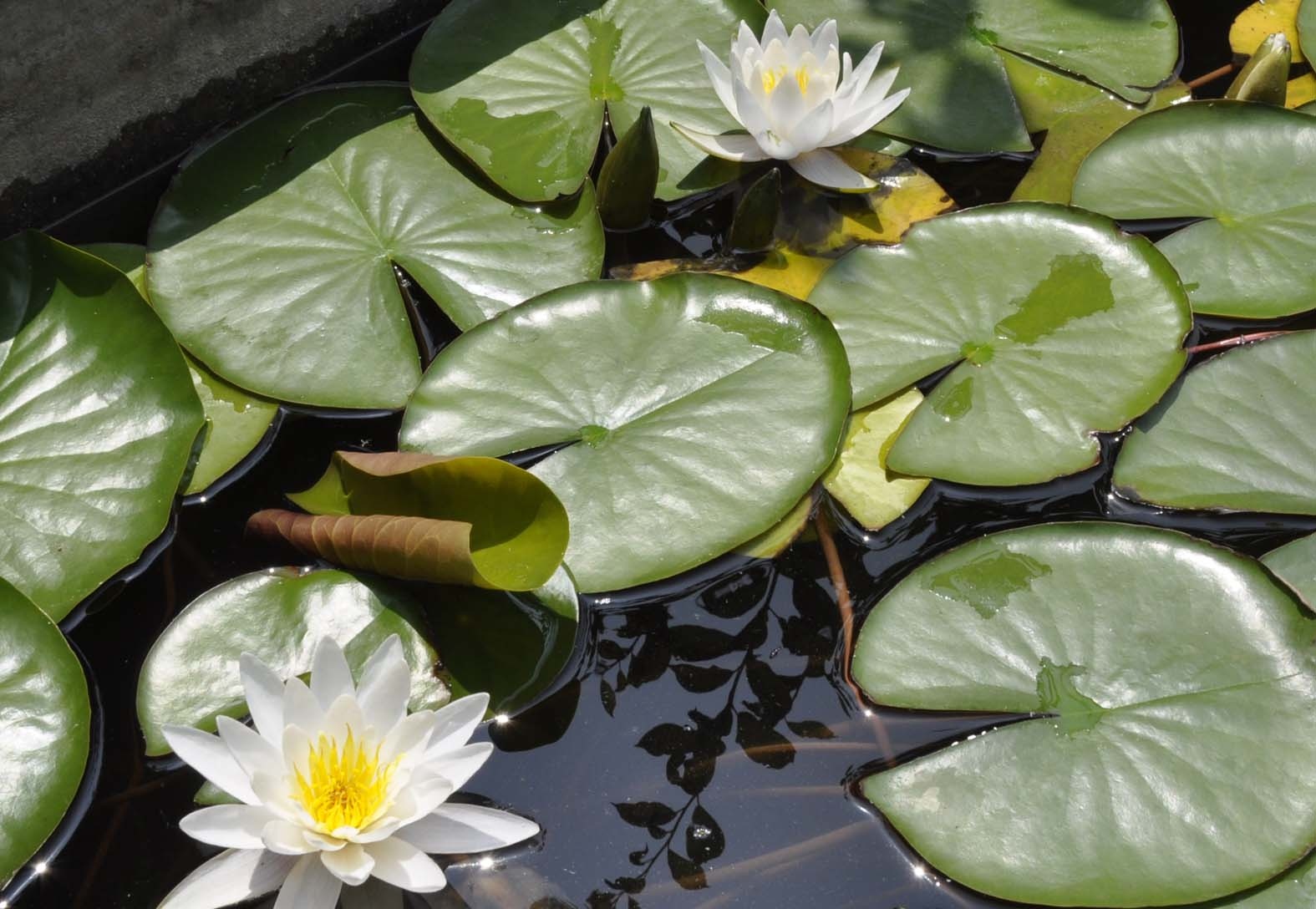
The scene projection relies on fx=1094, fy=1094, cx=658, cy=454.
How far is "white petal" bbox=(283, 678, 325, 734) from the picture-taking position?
1639mm

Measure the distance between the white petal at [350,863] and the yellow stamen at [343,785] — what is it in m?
0.05

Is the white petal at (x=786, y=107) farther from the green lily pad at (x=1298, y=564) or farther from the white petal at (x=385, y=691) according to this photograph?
the white petal at (x=385, y=691)

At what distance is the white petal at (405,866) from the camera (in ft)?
5.26

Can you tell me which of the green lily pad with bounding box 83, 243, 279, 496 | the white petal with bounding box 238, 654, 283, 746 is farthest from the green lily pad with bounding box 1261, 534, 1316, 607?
the green lily pad with bounding box 83, 243, 279, 496

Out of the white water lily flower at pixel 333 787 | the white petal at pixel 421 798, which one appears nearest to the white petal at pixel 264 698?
the white water lily flower at pixel 333 787

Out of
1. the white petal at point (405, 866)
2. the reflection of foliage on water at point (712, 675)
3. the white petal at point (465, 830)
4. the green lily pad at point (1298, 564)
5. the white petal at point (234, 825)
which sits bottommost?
the green lily pad at point (1298, 564)

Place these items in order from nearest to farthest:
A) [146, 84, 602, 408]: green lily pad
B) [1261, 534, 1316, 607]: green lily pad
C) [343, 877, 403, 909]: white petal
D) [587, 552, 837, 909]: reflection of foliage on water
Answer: [343, 877, 403, 909]: white petal, [587, 552, 837, 909]: reflection of foliage on water, [1261, 534, 1316, 607]: green lily pad, [146, 84, 602, 408]: green lily pad

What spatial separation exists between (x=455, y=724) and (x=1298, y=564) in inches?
61.5

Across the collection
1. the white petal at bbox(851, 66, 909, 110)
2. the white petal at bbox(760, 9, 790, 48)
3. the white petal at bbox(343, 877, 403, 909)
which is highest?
the white petal at bbox(760, 9, 790, 48)

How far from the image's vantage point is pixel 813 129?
8.51ft

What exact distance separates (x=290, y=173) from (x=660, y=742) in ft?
5.38

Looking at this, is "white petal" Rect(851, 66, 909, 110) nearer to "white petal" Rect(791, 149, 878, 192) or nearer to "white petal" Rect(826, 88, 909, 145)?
"white petal" Rect(826, 88, 909, 145)

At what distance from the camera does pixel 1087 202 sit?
264 centimetres

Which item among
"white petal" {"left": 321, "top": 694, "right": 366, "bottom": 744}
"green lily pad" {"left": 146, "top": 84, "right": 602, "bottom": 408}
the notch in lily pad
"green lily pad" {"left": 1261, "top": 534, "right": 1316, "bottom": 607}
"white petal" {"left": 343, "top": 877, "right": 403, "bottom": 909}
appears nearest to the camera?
"white petal" {"left": 321, "top": 694, "right": 366, "bottom": 744}
